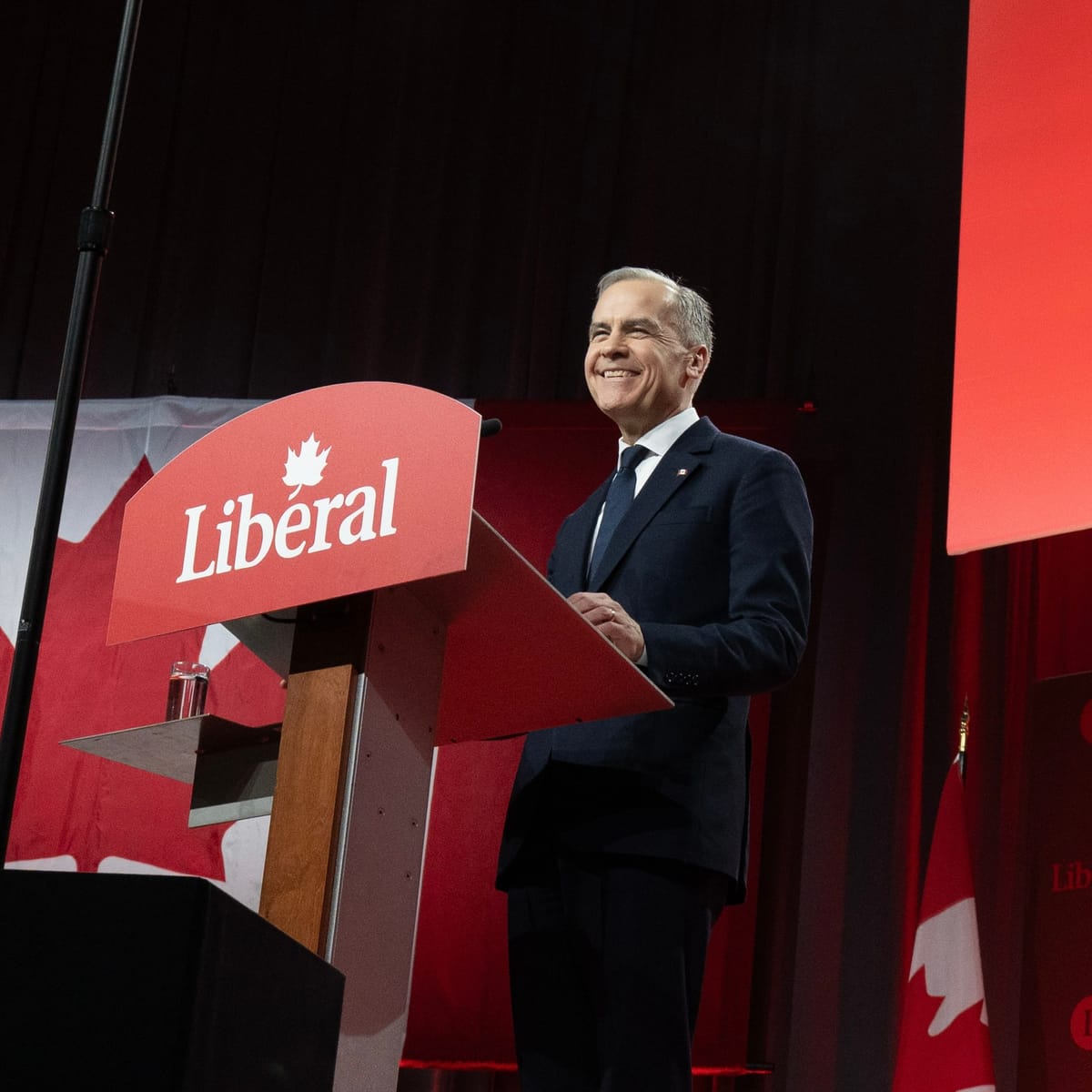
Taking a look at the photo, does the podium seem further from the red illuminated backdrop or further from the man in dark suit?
the red illuminated backdrop

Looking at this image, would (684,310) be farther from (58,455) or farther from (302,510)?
(302,510)

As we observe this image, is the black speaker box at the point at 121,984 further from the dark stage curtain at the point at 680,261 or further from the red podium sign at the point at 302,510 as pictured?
the dark stage curtain at the point at 680,261

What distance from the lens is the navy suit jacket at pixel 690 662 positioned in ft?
5.45

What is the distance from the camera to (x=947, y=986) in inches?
116

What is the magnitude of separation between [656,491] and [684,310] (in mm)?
350

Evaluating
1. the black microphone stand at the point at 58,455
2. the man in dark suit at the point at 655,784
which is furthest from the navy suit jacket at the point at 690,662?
the black microphone stand at the point at 58,455

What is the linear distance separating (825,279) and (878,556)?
29.6 inches

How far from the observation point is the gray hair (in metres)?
2.11

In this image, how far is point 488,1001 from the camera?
3.29 metres

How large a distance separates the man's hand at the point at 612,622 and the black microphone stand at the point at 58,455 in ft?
1.98

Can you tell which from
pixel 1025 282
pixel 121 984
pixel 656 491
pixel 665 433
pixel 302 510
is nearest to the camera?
pixel 121 984

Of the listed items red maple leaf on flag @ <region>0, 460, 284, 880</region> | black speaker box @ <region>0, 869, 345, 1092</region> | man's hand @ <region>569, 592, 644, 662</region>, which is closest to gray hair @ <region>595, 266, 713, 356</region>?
man's hand @ <region>569, 592, 644, 662</region>

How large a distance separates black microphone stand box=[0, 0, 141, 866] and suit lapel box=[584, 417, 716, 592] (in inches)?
25.6

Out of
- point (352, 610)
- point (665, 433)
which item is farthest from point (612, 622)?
point (665, 433)
